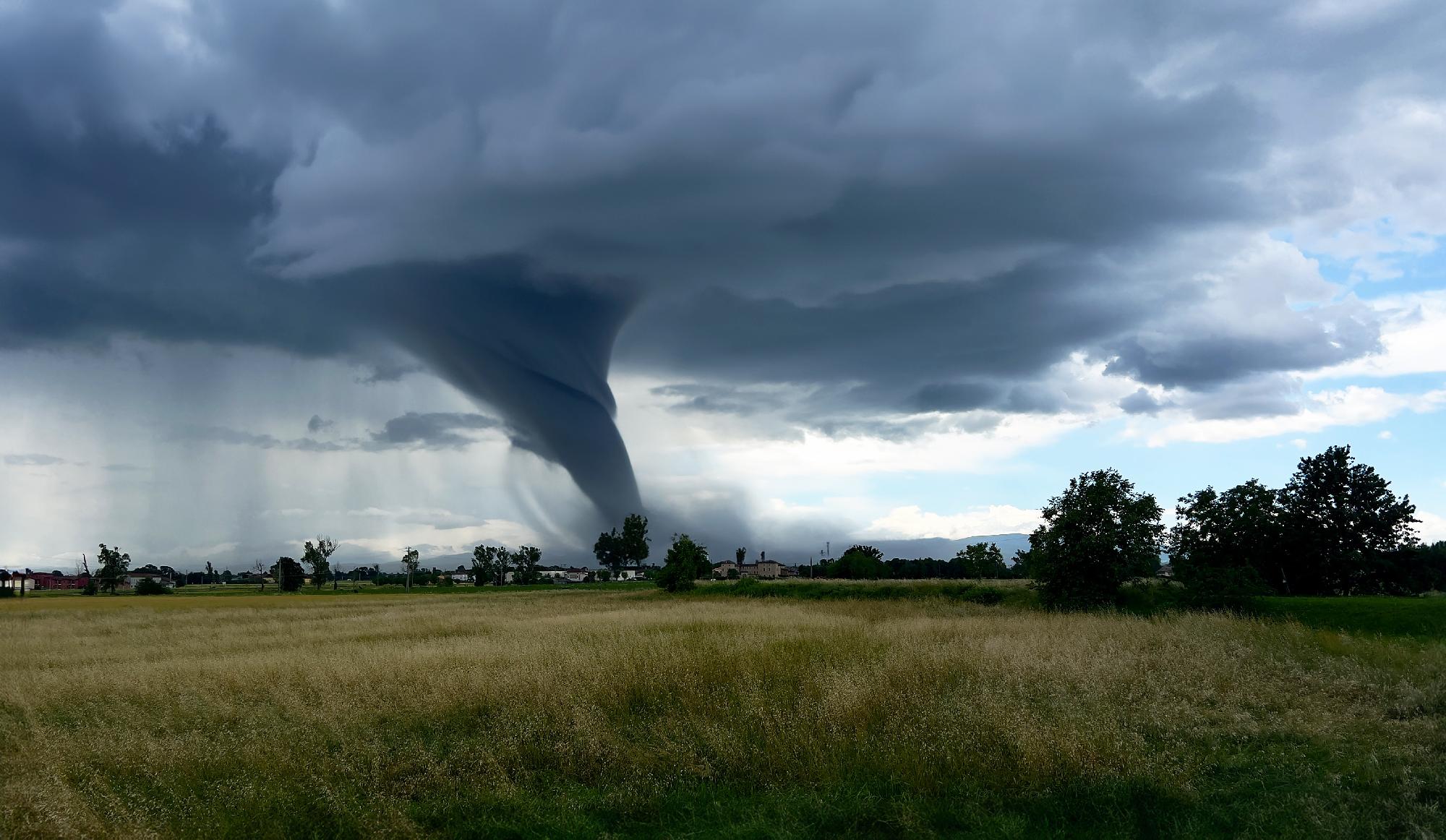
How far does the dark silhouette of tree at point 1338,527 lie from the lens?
57.7 meters

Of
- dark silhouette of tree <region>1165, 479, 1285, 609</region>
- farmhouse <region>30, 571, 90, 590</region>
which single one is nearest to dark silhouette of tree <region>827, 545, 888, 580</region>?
dark silhouette of tree <region>1165, 479, 1285, 609</region>

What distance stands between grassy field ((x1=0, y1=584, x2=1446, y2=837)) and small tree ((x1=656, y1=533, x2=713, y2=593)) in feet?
223

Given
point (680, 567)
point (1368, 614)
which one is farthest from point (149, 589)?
point (1368, 614)

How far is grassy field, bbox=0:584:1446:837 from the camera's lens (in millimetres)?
8961

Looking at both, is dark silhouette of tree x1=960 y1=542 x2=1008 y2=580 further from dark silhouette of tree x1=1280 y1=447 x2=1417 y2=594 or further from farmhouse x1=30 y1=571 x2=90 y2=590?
farmhouse x1=30 y1=571 x2=90 y2=590

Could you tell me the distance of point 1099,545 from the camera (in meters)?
39.8

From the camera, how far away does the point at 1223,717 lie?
12.9 m

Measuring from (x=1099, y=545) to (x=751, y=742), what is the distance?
34.0 metres

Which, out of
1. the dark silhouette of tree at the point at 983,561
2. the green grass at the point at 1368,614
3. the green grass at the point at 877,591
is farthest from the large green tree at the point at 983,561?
the green grass at the point at 1368,614

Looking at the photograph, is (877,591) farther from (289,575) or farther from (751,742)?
(289,575)

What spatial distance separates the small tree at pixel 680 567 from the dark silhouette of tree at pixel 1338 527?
55743 mm

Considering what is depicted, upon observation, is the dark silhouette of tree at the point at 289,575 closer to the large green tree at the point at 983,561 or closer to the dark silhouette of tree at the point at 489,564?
the dark silhouette of tree at the point at 489,564

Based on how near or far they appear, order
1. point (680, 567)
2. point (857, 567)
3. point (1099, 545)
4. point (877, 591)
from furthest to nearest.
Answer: point (857, 567), point (680, 567), point (877, 591), point (1099, 545)

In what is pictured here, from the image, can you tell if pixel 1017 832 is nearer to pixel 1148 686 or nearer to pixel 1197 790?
pixel 1197 790
